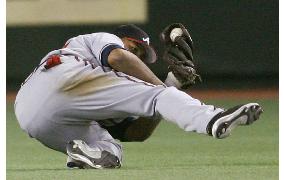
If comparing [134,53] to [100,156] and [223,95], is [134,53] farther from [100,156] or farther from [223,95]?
[223,95]

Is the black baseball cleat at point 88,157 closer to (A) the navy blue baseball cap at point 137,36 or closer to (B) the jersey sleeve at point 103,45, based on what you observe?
(B) the jersey sleeve at point 103,45

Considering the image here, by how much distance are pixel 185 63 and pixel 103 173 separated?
2.95 feet

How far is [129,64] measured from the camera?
6.33 m

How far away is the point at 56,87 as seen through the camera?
6.39 m

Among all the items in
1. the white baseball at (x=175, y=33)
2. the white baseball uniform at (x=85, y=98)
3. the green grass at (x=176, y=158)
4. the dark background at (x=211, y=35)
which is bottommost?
the dark background at (x=211, y=35)

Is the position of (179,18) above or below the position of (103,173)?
below

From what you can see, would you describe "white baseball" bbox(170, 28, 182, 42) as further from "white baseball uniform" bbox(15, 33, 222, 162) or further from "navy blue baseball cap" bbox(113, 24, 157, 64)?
"white baseball uniform" bbox(15, 33, 222, 162)

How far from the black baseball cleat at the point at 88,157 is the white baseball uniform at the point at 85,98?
6cm

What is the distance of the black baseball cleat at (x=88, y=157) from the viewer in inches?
258

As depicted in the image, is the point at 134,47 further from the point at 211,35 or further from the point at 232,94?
the point at 211,35

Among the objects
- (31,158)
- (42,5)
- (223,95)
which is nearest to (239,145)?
(31,158)

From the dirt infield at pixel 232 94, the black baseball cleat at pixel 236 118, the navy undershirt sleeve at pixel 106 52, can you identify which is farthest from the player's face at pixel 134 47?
the dirt infield at pixel 232 94

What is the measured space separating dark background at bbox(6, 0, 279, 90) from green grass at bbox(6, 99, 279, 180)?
3445mm

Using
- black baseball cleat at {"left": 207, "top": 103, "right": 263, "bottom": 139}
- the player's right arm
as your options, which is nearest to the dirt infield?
the player's right arm
